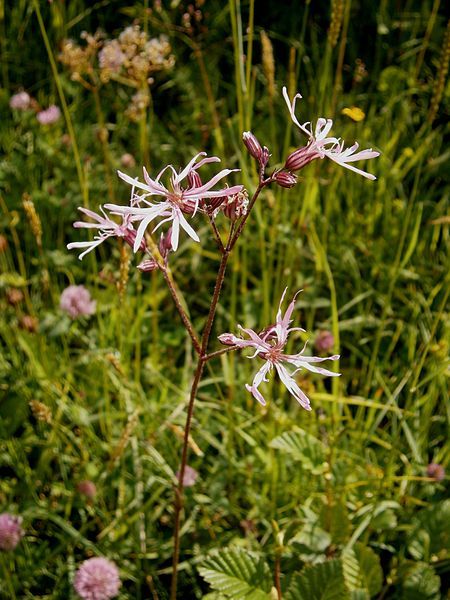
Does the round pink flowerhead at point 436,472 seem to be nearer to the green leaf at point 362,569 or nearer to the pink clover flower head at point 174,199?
the green leaf at point 362,569

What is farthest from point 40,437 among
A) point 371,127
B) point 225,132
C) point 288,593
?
point 371,127

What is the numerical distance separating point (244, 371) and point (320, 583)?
0.72 meters

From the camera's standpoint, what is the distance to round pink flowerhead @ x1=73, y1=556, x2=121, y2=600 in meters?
1.49

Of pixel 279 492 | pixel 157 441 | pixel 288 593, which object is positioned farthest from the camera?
pixel 157 441

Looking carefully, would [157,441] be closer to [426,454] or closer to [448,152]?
[426,454]

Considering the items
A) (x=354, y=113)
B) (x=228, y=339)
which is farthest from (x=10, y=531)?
(x=354, y=113)

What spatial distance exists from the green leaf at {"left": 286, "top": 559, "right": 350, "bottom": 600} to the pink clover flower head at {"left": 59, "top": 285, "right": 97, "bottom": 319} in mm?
920

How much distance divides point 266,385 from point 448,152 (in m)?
1.18

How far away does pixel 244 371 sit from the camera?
6.38 feet

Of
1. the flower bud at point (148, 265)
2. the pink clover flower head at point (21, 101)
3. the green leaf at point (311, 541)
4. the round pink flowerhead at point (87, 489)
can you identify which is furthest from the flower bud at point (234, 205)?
the pink clover flower head at point (21, 101)

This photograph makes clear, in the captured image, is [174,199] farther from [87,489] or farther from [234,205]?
[87,489]

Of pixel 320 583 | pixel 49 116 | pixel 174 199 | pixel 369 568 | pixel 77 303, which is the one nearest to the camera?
pixel 174 199

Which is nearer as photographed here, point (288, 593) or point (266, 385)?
point (288, 593)

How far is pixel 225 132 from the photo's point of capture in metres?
2.70
